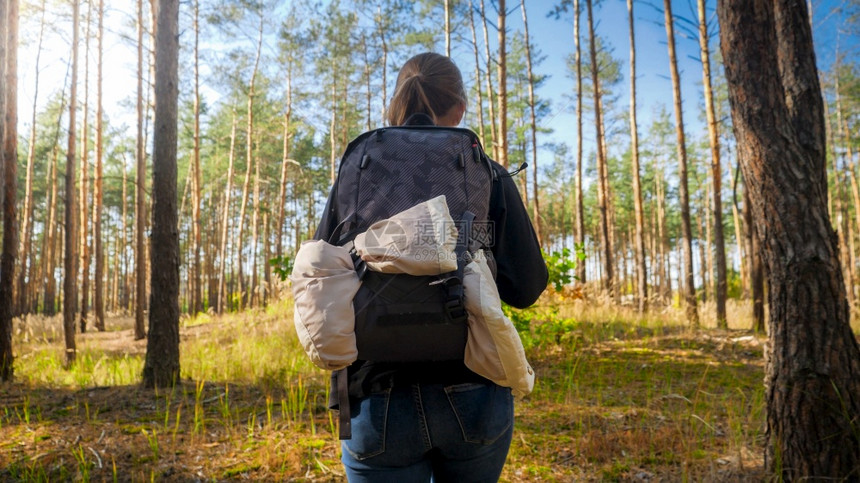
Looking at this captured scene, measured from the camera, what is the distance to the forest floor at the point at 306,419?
Result: 10.6 feet

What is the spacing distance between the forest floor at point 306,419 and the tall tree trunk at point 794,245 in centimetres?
40

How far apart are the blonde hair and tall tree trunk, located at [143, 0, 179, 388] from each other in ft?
15.8

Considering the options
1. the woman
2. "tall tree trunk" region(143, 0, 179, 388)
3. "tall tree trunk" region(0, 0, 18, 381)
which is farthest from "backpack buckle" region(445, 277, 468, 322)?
"tall tree trunk" region(0, 0, 18, 381)

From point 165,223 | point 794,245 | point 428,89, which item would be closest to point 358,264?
point 428,89

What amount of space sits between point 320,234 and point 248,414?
12.1 ft

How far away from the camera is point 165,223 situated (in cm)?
537

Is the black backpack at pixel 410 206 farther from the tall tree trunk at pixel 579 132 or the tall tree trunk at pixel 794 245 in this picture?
the tall tree trunk at pixel 579 132

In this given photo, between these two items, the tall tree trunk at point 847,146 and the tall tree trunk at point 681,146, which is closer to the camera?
the tall tree trunk at point 681,146

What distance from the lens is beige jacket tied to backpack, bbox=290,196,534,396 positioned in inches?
42.3

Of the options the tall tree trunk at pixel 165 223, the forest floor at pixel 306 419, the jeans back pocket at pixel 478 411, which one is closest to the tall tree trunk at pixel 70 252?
the forest floor at pixel 306 419

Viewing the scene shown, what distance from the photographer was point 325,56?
19953mm

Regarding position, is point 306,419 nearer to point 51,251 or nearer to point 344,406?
point 344,406

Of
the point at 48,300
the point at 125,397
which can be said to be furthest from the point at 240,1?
the point at 48,300

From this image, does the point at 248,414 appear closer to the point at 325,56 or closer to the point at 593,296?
the point at 593,296
